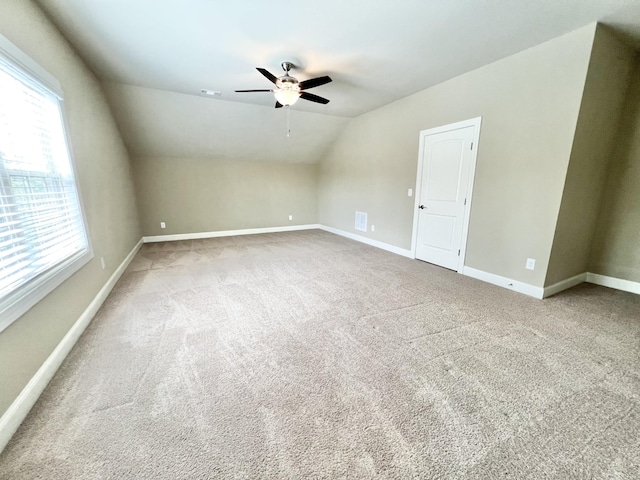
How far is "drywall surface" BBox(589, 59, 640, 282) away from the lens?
9.37 feet

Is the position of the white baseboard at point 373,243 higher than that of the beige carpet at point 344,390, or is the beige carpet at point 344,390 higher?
the white baseboard at point 373,243

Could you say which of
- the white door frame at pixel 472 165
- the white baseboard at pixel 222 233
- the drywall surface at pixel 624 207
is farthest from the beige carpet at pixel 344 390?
the white baseboard at pixel 222 233

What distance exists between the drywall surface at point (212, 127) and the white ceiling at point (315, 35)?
51cm

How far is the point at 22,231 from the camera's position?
1626mm

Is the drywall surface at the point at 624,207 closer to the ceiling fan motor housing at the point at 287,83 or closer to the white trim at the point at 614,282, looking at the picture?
the white trim at the point at 614,282

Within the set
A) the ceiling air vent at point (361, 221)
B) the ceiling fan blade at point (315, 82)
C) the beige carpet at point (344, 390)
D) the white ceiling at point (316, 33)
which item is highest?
the white ceiling at point (316, 33)

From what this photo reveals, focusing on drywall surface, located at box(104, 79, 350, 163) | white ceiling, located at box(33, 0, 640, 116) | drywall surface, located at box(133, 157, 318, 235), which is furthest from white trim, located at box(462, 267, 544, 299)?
drywall surface, located at box(133, 157, 318, 235)

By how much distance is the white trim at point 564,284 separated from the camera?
2.85m

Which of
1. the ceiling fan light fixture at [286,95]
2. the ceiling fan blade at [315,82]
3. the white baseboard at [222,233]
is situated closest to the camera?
the ceiling fan blade at [315,82]

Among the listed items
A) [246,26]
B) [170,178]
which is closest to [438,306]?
[246,26]

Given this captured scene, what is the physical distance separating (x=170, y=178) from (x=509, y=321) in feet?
20.4

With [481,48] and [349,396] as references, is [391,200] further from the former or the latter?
[349,396]

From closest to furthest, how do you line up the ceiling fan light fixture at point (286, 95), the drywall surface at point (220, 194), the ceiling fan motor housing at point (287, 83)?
the ceiling fan motor housing at point (287, 83), the ceiling fan light fixture at point (286, 95), the drywall surface at point (220, 194)

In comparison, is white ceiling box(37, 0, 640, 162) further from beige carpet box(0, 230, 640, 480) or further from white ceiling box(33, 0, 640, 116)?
beige carpet box(0, 230, 640, 480)
